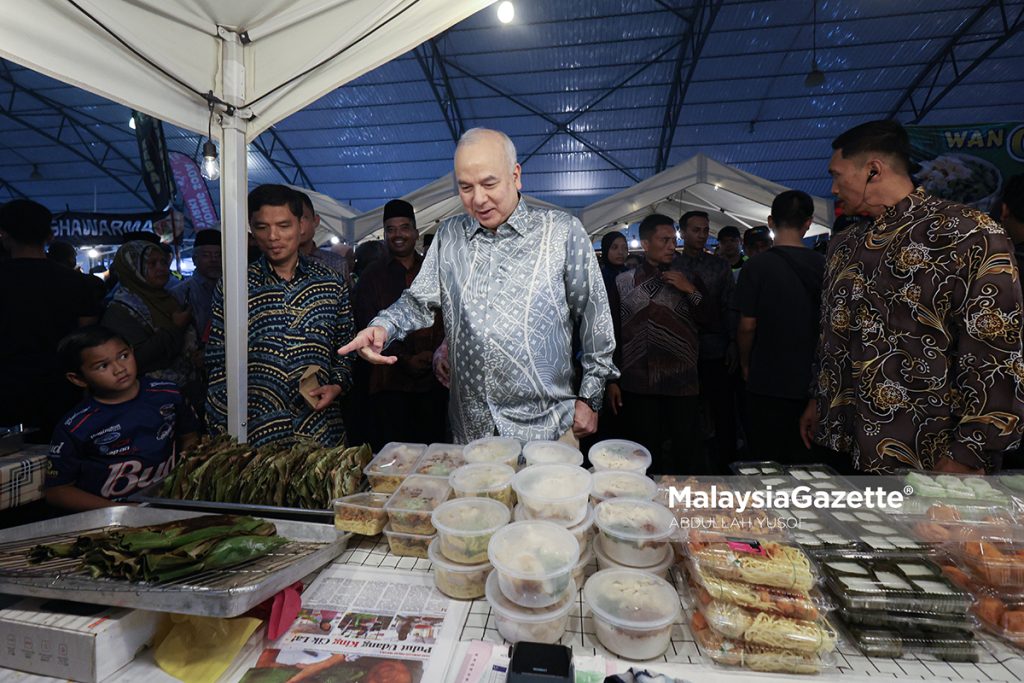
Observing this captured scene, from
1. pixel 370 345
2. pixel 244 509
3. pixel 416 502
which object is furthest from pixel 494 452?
pixel 244 509

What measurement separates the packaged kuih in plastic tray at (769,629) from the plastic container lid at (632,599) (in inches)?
3.3

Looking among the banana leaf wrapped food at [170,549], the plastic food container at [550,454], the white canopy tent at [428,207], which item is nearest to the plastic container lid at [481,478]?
the plastic food container at [550,454]

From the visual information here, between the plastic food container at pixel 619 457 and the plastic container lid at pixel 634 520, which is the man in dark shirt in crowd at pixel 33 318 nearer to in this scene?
the plastic food container at pixel 619 457

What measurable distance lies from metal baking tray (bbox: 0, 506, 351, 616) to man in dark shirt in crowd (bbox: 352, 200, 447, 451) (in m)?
1.64

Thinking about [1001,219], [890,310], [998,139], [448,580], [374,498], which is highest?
[998,139]

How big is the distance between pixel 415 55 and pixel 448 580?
1296cm

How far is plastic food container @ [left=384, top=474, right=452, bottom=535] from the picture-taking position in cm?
124

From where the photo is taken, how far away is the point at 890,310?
63.6 inches

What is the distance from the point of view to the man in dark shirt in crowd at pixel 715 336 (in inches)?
149

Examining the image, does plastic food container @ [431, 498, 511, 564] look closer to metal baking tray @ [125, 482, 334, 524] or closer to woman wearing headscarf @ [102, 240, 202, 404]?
metal baking tray @ [125, 482, 334, 524]

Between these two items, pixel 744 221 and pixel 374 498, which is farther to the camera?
pixel 744 221

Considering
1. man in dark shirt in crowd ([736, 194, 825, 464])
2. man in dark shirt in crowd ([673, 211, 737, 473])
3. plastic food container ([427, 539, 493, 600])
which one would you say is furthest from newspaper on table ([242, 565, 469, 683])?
man in dark shirt in crowd ([673, 211, 737, 473])

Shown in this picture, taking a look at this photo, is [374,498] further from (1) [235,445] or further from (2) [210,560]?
(1) [235,445]

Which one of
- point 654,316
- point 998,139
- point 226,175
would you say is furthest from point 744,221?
point 226,175
